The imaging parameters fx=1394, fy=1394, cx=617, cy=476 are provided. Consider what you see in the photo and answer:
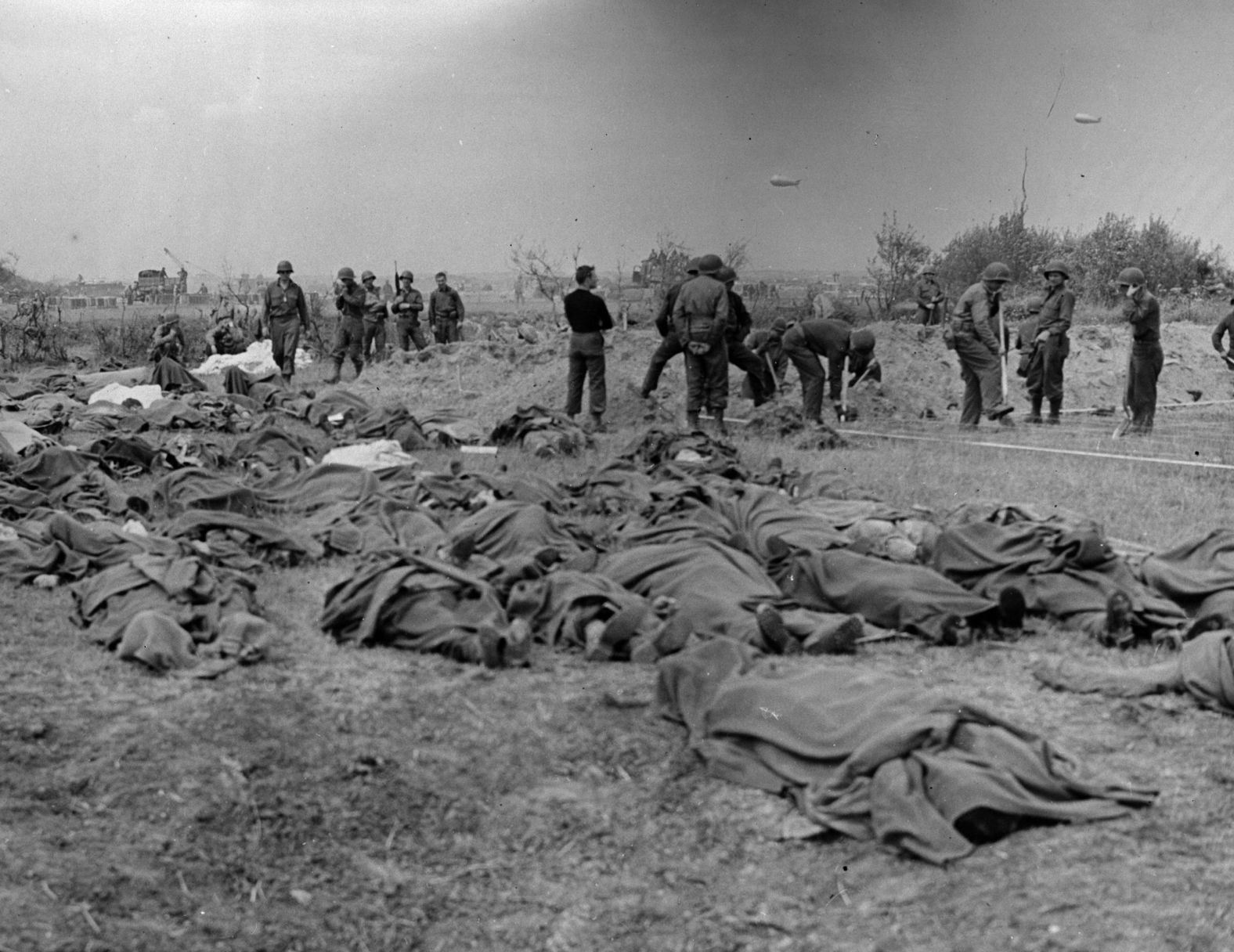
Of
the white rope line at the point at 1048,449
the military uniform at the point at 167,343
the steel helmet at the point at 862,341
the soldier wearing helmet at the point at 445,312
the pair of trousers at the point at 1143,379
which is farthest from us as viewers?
the soldier wearing helmet at the point at 445,312

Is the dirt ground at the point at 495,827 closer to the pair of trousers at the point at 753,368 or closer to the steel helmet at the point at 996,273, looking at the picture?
the steel helmet at the point at 996,273

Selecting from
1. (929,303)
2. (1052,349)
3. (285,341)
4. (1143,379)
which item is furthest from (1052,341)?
(285,341)

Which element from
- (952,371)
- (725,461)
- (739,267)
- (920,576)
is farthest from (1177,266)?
(920,576)

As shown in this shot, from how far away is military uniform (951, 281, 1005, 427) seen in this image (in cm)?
1380

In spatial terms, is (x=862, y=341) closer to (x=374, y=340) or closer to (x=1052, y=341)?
(x=1052, y=341)

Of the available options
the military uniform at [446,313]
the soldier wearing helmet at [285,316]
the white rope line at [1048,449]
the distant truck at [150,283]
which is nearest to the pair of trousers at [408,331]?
the military uniform at [446,313]

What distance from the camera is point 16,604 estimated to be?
7.37m

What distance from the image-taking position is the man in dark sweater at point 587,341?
14.7 meters

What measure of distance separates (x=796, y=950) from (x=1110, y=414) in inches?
534

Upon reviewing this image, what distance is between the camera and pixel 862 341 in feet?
50.6

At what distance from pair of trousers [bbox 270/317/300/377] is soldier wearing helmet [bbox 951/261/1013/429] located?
9841 millimetres

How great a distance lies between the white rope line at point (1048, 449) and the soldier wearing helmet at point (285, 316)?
8712mm

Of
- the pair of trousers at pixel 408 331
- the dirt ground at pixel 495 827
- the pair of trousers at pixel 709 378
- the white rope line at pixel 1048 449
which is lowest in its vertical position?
the dirt ground at pixel 495 827

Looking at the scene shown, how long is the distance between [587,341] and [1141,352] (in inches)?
219
